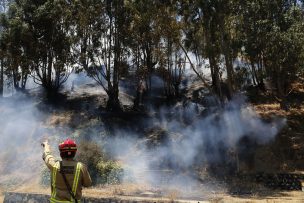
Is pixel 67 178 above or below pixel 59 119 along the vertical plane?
above

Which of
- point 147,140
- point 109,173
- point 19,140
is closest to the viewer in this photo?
point 109,173

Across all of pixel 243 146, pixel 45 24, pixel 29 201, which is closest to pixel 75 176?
pixel 29 201

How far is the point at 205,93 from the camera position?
30750 millimetres

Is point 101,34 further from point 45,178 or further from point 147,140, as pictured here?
point 45,178

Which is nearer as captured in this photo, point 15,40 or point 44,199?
point 44,199

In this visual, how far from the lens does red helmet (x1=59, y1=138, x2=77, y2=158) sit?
4.93 meters

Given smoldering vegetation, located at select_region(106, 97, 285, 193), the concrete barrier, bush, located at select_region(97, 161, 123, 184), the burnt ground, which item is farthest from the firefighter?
bush, located at select_region(97, 161, 123, 184)

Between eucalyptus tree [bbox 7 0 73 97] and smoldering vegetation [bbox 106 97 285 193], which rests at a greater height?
eucalyptus tree [bbox 7 0 73 97]

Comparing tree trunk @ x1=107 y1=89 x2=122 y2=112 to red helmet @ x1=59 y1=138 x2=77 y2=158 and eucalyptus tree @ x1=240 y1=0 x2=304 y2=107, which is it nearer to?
eucalyptus tree @ x1=240 y1=0 x2=304 y2=107

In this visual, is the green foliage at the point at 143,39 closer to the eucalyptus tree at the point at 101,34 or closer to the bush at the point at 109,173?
the eucalyptus tree at the point at 101,34

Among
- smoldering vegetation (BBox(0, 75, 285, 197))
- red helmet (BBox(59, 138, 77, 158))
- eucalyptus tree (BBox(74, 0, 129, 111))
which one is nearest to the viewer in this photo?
red helmet (BBox(59, 138, 77, 158))

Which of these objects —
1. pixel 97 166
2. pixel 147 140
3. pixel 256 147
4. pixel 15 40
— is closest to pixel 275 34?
pixel 256 147

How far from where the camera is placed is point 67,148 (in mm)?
4949

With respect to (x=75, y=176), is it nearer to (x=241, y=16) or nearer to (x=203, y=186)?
(x=203, y=186)
